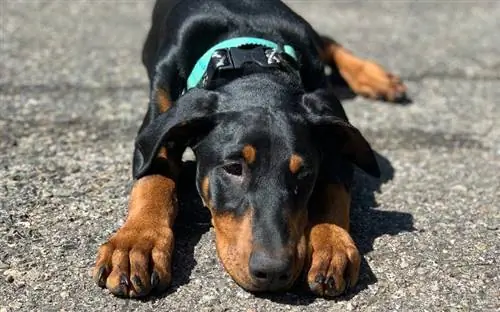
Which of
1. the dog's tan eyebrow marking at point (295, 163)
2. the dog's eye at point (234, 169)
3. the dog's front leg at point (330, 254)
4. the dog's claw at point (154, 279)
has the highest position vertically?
the dog's tan eyebrow marking at point (295, 163)

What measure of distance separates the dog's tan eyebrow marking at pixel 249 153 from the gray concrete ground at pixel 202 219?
57 centimetres

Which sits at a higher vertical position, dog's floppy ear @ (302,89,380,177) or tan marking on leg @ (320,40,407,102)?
dog's floppy ear @ (302,89,380,177)

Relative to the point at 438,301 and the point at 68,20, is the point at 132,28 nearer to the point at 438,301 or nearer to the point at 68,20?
the point at 68,20

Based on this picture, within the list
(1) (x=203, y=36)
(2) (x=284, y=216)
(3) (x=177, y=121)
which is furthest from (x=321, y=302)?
(1) (x=203, y=36)

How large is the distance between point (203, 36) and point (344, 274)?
1.94 metres

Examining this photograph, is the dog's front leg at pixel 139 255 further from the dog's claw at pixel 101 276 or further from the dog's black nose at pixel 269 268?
the dog's black nose at pixel 269 268

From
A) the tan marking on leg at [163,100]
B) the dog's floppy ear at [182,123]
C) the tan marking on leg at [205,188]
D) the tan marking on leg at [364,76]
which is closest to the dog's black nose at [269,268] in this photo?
the tan marking on leg at [205,188]

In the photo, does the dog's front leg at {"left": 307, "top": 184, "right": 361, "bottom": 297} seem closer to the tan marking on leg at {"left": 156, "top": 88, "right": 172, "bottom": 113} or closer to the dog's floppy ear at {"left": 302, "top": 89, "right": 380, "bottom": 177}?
the dog's floppy ear at {"left": 302, "top": 89, "right": 380, "bottom": 177}

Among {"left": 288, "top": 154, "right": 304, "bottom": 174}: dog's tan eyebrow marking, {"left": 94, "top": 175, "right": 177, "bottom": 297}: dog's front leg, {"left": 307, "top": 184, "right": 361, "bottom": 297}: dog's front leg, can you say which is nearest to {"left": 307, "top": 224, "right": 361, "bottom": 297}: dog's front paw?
{"left": 307, "top": 184, "right": 361, "bottom": 297}: dog's front leg

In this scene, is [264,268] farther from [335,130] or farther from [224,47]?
[224,47]

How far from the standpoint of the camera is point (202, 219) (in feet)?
14.2

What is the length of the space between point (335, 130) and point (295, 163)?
16.6 inches

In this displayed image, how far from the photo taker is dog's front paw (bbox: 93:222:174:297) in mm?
3547

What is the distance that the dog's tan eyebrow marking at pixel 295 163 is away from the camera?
12.2 ft
